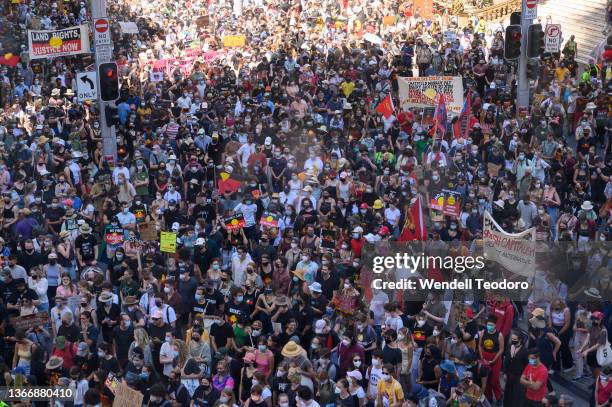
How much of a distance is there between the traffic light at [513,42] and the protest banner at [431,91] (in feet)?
7.62

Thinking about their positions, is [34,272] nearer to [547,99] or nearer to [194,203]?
[194,203]

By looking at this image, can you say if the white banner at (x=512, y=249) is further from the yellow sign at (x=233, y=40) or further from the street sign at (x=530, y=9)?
the yellow sign at (x=233, y=40)

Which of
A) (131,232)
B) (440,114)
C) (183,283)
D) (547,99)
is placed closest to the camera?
(183,283)

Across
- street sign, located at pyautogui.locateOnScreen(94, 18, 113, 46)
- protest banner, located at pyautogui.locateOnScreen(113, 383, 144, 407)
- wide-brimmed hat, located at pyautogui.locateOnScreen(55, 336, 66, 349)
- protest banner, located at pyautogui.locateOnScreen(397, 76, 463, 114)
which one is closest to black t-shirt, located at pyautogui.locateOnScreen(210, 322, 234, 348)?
protest banner, located at pyautogui.locateOnScreen(113, 383, 144, 407)

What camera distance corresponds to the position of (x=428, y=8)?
3503 centimetres

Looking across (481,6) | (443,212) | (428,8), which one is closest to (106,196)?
(443,212)

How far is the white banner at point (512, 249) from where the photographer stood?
15.5 metres

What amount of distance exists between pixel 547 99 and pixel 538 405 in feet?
41.0

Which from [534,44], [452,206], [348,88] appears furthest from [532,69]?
[452,206]

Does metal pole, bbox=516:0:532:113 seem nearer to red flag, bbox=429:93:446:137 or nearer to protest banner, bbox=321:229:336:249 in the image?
red flag, bbox=429:93:446:137

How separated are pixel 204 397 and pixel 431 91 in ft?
38.3

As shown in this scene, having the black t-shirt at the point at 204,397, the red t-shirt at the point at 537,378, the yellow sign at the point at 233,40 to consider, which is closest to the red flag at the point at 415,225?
the red t-shirt at the point at 537,378

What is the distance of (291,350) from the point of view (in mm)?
13969

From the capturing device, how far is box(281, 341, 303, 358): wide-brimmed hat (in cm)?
1392
